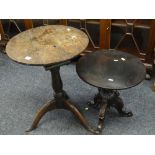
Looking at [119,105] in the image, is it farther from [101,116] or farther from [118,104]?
[101,116]

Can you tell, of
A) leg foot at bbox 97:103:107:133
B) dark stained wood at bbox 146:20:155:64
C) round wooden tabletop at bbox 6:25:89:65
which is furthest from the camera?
dark stained wood at bbox 146:20:155:64

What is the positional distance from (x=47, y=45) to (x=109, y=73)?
0.42 metres

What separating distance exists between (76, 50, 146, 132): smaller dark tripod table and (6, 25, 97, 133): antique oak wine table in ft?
0.52

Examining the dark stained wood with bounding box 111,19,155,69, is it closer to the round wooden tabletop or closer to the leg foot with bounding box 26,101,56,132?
the round wooden tabletop

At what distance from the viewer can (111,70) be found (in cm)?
148

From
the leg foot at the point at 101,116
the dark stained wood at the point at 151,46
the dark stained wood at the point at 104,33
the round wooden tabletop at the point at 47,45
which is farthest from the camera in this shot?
the dark stained wood at the point at 104,33

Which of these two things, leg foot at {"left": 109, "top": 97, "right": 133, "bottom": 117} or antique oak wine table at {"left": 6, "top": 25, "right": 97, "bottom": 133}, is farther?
leg foot at {"left": 109, "top": 97, "right": 133, "bottom": 117}

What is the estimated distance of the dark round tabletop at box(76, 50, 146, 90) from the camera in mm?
1394

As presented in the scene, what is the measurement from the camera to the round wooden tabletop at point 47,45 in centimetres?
131

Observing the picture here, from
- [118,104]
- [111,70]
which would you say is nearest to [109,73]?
[111,70]

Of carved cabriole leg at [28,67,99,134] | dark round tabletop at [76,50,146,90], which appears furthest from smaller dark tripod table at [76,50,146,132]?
carved cabriole leg at [28,67,99,134]

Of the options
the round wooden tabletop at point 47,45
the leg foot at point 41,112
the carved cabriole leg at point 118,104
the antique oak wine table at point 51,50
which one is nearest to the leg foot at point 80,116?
the antique oak wine table at point 51,50

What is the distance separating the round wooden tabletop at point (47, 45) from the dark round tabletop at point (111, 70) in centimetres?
16

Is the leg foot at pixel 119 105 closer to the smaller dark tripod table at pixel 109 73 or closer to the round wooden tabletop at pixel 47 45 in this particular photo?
the smaller dark tripod table at pixel 109 73
